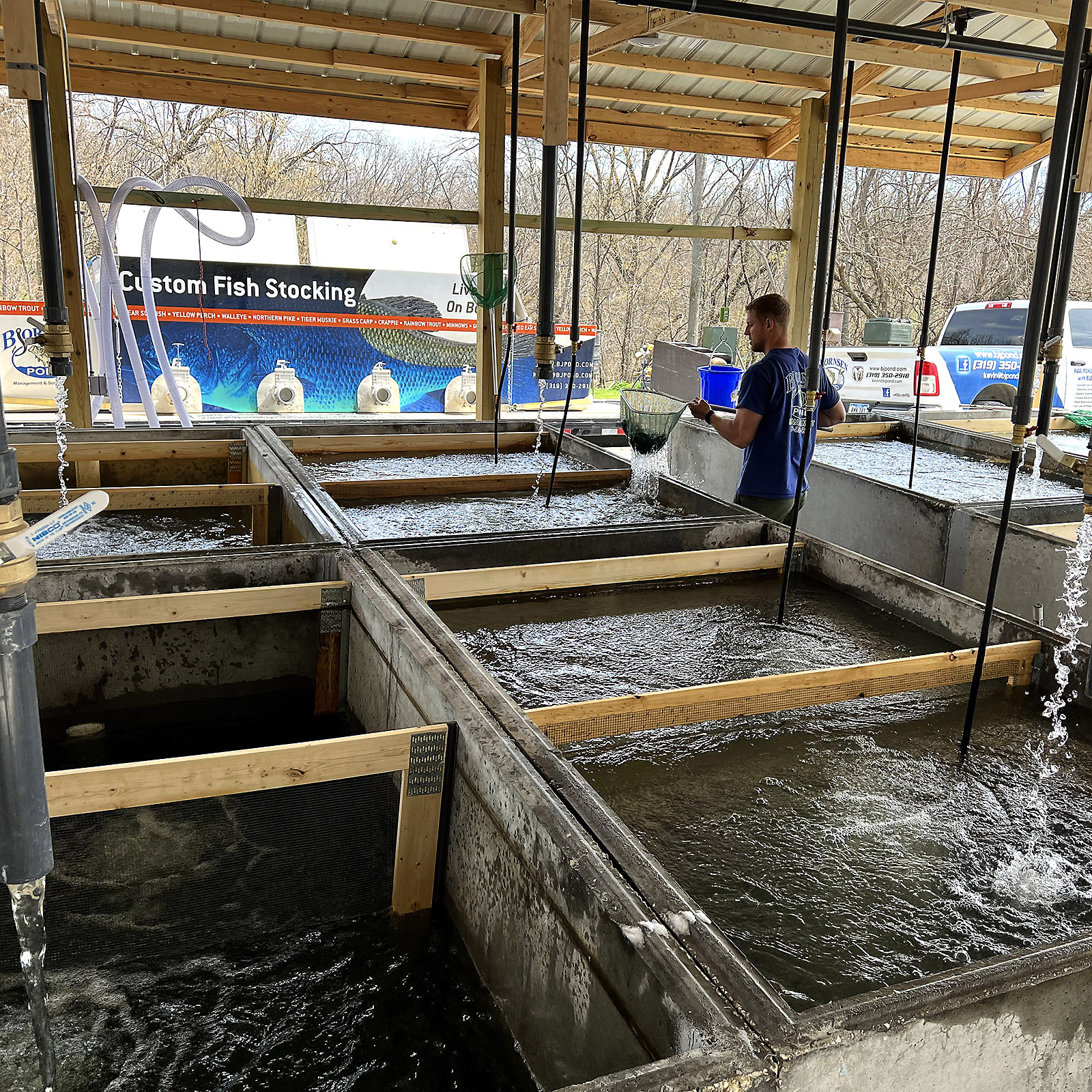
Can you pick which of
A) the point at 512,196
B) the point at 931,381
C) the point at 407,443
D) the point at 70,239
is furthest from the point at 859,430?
the point at 70,239

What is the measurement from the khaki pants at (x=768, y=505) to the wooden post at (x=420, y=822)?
2436 millimetres

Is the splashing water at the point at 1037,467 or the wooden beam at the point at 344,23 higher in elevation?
the wooden beam at the point at 344,23

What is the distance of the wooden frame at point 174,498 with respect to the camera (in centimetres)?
348

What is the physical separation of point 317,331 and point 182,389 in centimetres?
163

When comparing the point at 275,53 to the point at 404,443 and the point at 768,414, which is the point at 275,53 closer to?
the point at 404,443

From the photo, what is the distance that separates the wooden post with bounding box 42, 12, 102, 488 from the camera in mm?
4289

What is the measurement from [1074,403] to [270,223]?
9.38 meters

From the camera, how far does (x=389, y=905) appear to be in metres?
1.79

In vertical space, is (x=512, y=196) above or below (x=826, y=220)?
above

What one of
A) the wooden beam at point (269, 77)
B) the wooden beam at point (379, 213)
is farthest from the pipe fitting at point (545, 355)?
the wooden beam at point (269, 77)

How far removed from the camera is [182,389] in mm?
9703

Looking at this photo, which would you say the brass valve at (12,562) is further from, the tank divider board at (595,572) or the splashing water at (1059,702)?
the splashing water at (1059,702)

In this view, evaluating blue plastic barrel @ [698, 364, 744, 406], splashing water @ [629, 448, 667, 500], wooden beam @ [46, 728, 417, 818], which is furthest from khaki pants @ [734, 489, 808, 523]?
blue plastic barrel @ [698, 364, 744, 406]

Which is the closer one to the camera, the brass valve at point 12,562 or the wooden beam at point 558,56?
the brass valve at point 12,562
